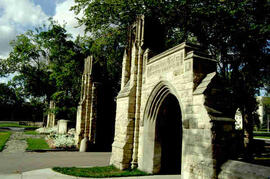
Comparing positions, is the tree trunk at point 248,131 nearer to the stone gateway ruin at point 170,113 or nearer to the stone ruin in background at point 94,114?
the stone gateway ruin at point 170,113

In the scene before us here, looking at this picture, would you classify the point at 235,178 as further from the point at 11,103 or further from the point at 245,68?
the point at 11,103

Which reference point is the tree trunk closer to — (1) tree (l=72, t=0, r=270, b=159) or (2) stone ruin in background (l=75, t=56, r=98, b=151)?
(1) tree (l=72, t=0, r=270, b=159)

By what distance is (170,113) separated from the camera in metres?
8.55

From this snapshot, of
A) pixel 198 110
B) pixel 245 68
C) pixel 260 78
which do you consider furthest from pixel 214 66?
pixel 260 78

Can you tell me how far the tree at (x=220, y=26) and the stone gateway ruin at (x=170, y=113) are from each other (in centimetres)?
411

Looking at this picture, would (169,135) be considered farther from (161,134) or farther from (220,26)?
(220,26)

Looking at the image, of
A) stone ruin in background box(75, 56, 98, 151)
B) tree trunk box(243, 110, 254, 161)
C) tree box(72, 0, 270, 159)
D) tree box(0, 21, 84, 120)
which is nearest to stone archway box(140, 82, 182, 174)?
tree box(72, 0, 270, 159)

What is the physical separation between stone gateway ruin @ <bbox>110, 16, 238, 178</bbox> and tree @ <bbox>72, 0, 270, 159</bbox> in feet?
13.5

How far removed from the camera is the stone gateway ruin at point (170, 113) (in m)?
5.34

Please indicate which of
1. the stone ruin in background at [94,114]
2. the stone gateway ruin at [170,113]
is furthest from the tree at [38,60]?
the stone gateway ruin at [170,113]

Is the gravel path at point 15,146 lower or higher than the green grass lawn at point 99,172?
lower

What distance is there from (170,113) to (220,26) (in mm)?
8276

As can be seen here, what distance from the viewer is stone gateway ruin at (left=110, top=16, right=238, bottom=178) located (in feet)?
17.5

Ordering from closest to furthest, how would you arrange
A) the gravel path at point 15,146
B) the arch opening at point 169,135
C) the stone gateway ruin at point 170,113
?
the stone gateway ruin at point 170,113 → the arch opening at point 169,135 → the gravel path at point 15,146
